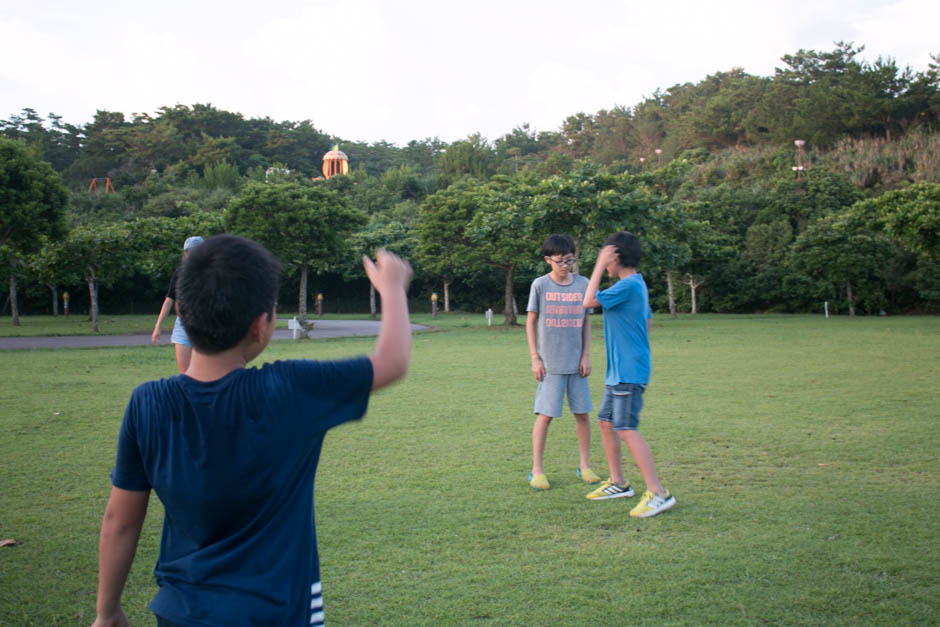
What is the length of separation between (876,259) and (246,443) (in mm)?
38031

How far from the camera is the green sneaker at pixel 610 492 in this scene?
500cm

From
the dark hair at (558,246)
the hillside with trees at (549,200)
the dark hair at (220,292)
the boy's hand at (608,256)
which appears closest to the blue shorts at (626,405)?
the boy's hand at (608,256)

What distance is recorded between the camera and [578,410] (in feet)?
18.2

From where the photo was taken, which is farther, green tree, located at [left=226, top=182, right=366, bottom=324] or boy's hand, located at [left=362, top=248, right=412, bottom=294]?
green tree, located at [left=226, top=182, right=366, bottom=324]

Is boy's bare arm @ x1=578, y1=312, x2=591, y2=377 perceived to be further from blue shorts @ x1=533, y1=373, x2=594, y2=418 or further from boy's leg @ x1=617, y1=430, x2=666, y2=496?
boy's leg @ x1=617, y1=430, x2=666, y2=496

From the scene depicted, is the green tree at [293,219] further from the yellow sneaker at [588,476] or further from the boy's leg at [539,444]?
the yellow sneaker at [588,476]

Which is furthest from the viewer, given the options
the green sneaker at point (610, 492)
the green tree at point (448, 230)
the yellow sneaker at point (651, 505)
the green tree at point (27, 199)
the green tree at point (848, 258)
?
the green tree at point (848, 258)

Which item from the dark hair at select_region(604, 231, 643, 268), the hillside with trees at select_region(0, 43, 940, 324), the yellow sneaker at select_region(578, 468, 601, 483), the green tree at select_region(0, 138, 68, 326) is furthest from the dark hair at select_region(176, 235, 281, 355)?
the green tree at select_region(0, 138, 68, 326)

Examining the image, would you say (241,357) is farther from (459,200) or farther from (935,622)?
(459,200)

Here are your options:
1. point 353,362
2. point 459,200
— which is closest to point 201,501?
point 353,362

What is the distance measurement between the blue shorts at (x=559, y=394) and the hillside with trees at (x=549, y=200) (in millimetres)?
17066

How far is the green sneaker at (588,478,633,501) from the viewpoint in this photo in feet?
16.4

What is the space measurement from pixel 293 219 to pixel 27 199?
8192 millimetres

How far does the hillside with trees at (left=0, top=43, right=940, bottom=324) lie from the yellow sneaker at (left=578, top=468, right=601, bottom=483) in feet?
56.7
